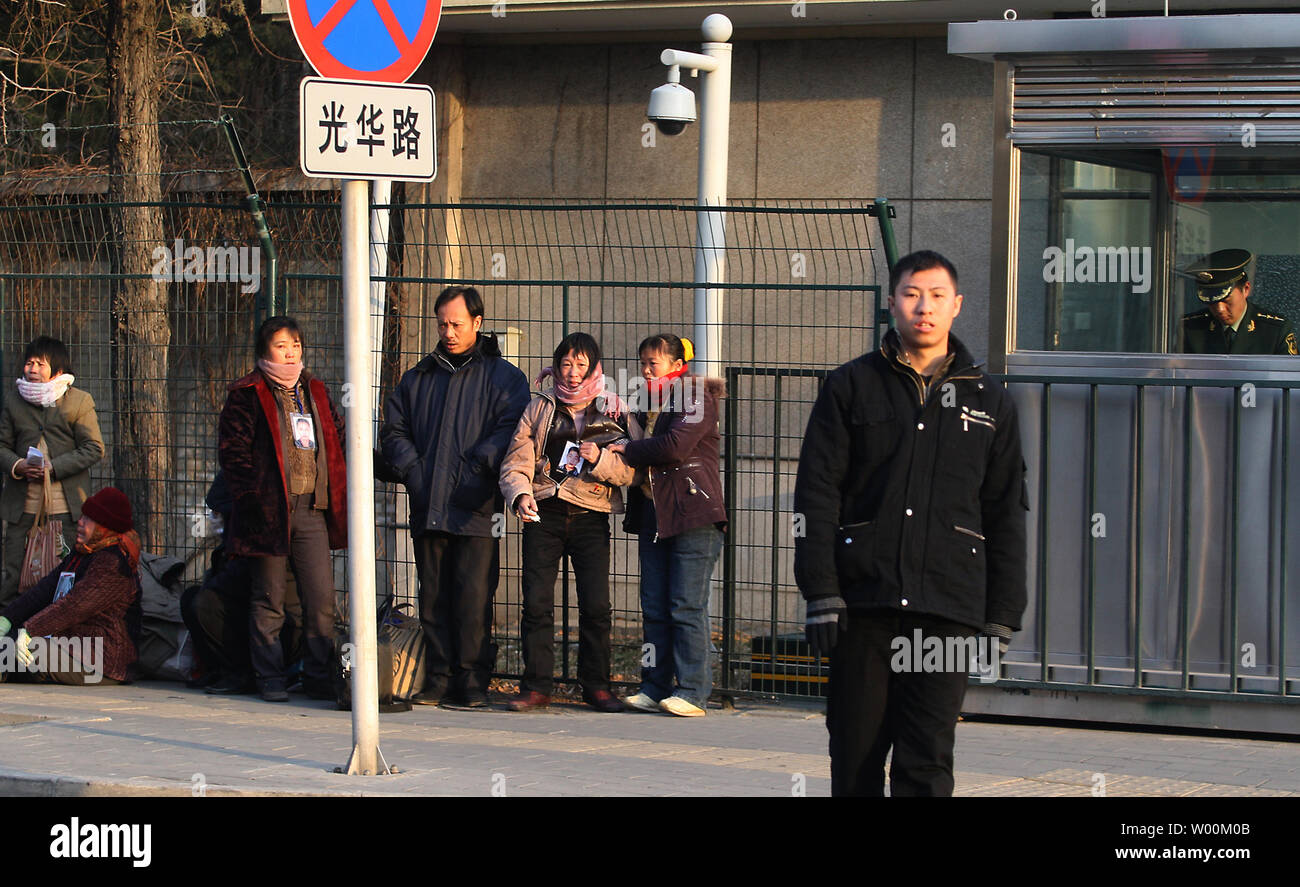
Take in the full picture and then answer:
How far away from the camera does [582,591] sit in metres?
8.18

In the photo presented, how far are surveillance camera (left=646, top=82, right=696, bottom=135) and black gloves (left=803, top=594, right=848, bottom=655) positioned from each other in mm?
5355

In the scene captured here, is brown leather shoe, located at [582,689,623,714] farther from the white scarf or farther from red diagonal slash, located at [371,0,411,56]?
the white scarf

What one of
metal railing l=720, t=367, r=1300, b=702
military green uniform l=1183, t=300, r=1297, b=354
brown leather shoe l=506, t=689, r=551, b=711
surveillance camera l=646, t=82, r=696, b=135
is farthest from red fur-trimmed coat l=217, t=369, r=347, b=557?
military green uniform l=1183, t=300, r=1297, b=354

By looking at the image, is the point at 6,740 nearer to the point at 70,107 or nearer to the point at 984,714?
the point at 984,714

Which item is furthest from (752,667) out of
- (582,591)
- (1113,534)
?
Result: (1113,534)

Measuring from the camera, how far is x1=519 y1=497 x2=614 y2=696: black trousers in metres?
8.13

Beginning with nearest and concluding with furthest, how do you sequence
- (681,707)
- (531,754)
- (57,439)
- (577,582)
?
1. (531,754)
2. (681,707)
3. (577,582)
4. (57,439)

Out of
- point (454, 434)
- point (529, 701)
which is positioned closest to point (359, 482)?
point (454, 434)

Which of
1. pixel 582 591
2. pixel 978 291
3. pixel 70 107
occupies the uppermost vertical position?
pixel 70 107

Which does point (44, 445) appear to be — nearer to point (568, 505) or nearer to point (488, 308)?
point (488, 308)

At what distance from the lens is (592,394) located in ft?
26.5

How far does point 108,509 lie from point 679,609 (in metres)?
3.34

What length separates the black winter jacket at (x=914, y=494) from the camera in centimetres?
476
